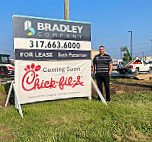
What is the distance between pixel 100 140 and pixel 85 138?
0.91 ft

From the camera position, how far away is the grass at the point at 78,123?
3037 millimetres

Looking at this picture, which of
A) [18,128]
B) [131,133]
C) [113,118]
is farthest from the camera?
[113,118]

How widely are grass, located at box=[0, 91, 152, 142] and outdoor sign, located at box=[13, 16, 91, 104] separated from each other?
60 centimetres

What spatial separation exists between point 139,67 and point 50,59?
15134 mm

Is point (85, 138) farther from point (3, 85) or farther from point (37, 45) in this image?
point (3, 85)

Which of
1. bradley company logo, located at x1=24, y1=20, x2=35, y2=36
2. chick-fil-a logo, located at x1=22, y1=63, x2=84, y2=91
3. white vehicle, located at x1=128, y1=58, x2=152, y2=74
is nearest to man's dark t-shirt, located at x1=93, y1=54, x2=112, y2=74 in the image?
chick-fil-a logo, located at x1=22, y1=63, x2=84, y2=91

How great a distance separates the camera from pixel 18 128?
3.51 metres

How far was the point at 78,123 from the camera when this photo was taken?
3643 mm

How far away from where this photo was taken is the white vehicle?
56.5ft

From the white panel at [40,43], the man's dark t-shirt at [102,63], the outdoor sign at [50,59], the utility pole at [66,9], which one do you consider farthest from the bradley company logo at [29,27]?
the man's dark t-shirt at [102,63]

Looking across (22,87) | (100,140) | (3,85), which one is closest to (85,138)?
(100,140)

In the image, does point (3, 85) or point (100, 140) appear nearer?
point (100, 140)

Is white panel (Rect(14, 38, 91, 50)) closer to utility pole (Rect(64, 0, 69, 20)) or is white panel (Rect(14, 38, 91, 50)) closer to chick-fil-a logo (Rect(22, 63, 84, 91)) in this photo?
chick-fil-a logo (Rect(22, 63, 84, 91))

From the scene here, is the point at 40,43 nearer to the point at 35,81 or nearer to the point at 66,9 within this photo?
the point at 35,81
